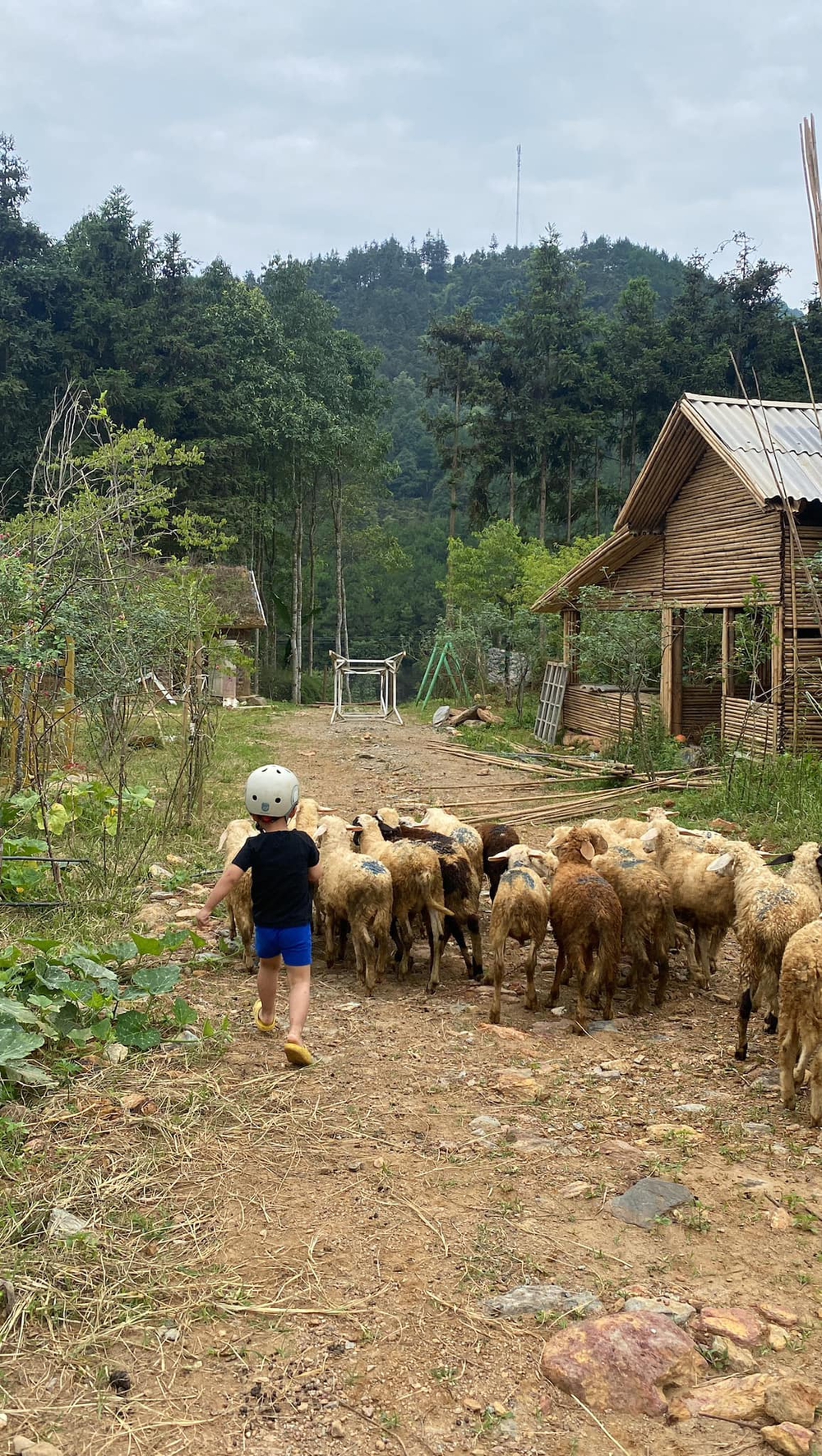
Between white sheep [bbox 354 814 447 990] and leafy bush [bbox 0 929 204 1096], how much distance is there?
1.60 m

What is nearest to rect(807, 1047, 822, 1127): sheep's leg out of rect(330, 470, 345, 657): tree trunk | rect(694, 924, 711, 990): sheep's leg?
rect(694, 924, 711, 990): sheep's leg

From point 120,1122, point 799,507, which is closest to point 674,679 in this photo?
point 799,507

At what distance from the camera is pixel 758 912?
17.2ft

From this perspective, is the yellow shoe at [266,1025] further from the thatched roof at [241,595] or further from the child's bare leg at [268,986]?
the thatched roof at [241,595]

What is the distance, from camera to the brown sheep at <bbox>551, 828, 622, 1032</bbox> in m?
5.84

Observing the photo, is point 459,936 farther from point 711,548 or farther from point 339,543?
point 339,543

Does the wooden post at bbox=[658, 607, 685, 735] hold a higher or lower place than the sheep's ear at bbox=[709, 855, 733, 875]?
higher

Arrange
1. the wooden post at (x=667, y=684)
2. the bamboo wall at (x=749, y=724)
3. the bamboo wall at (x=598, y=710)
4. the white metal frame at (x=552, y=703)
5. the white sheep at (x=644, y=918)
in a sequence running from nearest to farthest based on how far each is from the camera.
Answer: the white sheep at (x=644, y=918), the bamboo wall at (x=749, y=724), the wooden post at (x=667, y=684), the bamboo wall at (x=598, y=710), the white metal frame at (x=552, y=703)

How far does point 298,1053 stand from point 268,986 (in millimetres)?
528

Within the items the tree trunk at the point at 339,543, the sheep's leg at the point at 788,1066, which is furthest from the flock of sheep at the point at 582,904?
the tree trunk at the point at 339,543

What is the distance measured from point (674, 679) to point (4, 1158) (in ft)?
48.0

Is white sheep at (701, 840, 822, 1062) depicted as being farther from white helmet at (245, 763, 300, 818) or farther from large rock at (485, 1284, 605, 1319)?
white helmet at (245, 763, 300, 818)

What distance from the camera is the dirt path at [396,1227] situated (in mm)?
2654

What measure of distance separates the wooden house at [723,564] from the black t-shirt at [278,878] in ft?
25.7
